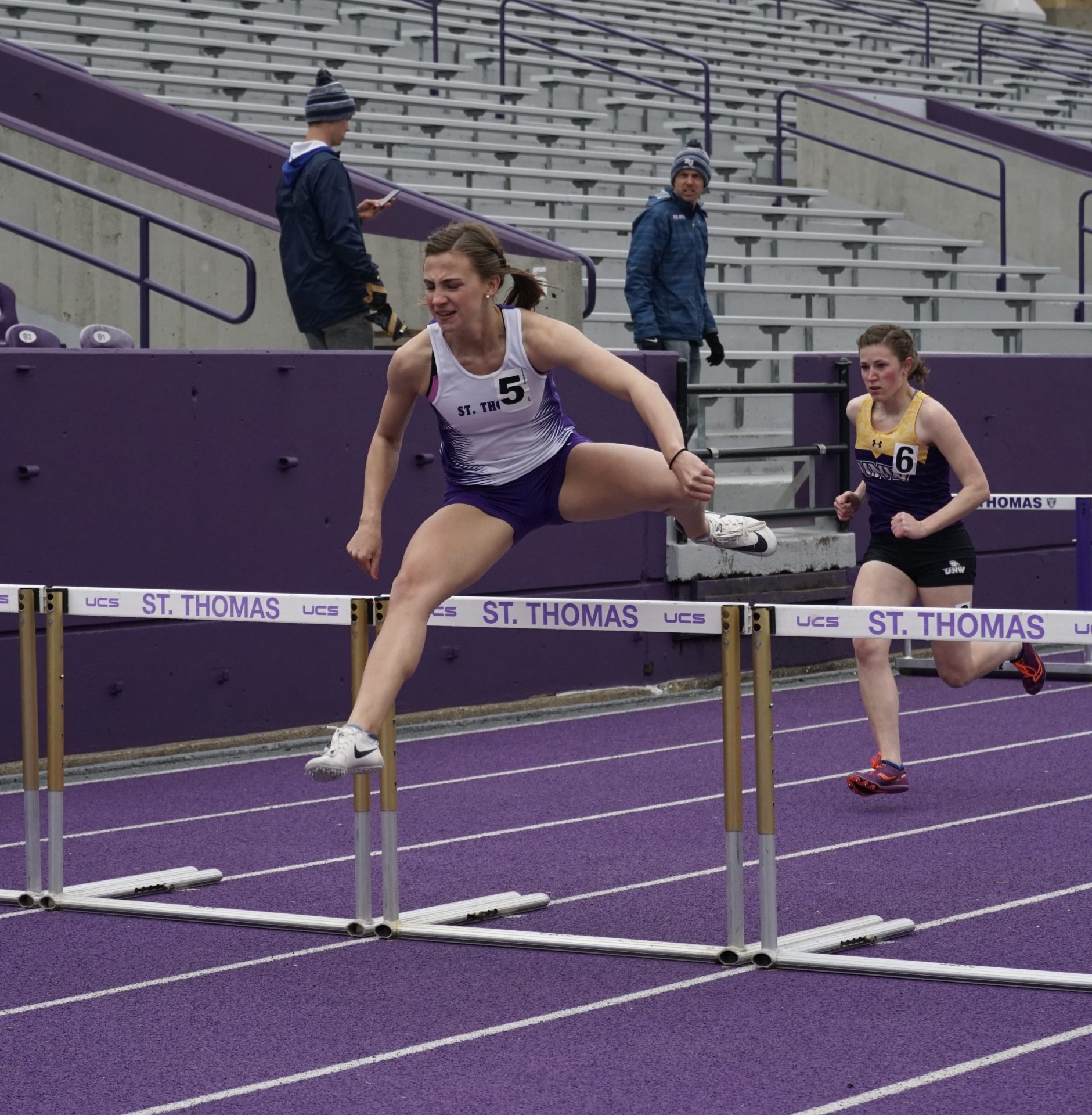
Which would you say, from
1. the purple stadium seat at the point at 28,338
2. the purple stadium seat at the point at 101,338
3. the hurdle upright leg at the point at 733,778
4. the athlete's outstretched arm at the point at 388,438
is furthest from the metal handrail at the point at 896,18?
the hurdle upright leg at the point at 733,778

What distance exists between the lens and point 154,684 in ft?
30.2

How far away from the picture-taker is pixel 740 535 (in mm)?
5789

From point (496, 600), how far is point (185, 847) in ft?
7.26

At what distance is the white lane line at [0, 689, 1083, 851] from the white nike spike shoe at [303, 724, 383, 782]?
2.46m

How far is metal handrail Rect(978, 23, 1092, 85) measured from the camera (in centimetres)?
2564

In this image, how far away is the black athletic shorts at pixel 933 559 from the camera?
314 inches

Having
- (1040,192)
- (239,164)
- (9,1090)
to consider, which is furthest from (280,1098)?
(1040,192)

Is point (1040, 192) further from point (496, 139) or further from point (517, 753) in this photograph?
point (517, 753)

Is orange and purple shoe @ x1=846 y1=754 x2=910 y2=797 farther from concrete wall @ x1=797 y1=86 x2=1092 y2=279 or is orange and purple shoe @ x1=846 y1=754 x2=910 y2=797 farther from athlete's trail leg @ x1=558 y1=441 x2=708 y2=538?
concrete wall @ x1=797 y1=86 x2=1092 y2=279

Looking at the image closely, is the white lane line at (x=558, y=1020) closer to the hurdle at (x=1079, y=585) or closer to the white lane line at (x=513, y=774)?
the white lane line at (x=513, y=774)

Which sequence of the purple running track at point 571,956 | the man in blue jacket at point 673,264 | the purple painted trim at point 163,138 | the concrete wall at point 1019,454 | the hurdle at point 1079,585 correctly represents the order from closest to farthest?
the purple running track at point 571,956
the hurdle at point 1079,585
the man in blue jacket at point 673,264
the concrete wall at point 1019,454
the purple painted trim at point 163,138

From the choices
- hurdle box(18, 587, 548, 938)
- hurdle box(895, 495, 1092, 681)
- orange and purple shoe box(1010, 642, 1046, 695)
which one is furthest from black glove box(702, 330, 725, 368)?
hurdle box(18, 587, 548, 938)

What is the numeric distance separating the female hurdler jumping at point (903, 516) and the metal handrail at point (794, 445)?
282 cm

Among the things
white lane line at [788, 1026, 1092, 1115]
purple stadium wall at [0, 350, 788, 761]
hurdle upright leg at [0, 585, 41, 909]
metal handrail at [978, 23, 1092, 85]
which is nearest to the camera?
white lane line at [788, 1026, 1092, 1115]
